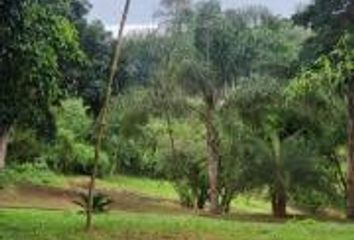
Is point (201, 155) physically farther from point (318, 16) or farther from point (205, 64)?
point (318, 16)

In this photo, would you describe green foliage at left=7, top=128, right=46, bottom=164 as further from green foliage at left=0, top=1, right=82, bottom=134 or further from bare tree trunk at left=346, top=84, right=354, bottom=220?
green foliage at left=0, top=1, right=82, bottom=134

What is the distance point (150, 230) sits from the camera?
21656 mm

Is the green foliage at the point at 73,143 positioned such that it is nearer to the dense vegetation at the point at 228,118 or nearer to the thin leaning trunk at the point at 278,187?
the dense vegetation at the point at 228,118

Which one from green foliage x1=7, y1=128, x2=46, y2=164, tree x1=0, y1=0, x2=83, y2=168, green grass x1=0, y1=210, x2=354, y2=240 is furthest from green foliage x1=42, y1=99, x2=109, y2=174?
tree x1=0, y1=0, x2=83, y2=168

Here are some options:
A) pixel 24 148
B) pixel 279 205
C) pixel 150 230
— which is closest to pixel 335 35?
pixel 279 205

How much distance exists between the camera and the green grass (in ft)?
66.2

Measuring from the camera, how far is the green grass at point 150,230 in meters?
20.2

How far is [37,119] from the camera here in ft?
76.3

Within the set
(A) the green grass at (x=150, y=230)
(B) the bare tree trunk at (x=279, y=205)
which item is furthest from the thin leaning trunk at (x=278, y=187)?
(A) the green grass at (x=150, y=230)

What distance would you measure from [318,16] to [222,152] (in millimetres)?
6716

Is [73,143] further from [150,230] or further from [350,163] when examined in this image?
[150,230]

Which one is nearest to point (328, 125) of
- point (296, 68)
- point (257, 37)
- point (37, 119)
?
point (296, 68)

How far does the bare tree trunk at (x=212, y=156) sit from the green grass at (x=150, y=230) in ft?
33.9

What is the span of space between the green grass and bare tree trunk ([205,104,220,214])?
1034cm
